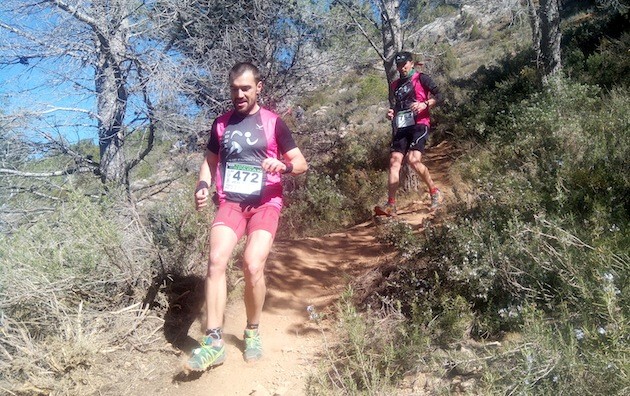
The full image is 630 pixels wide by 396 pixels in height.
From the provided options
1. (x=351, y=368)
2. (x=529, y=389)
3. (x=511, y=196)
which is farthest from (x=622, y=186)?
(x=351, y=368)

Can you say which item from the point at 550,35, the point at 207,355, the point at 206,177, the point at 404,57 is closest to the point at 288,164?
the point at 206,177

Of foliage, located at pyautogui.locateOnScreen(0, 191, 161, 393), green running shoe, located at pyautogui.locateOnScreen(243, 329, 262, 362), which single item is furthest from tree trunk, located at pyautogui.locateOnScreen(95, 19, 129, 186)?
green running shoe, located at pyautogui.locateOnScreen(243, 329, 262, 362)

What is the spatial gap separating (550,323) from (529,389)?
1.47 ft

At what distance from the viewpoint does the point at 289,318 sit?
3.78 meters

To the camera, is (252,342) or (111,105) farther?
(111,105)

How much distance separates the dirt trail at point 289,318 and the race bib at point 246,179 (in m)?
1.03

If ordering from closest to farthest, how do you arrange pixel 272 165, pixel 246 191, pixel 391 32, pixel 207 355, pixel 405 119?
pixel 207 355 → pixel 272 165 → pixel 246 191 → pixel 405 119 → pixel 391 32

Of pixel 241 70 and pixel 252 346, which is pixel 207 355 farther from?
pixel 241 70

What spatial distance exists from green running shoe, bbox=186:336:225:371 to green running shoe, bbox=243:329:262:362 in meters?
0.18

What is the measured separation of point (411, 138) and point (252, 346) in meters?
3.18

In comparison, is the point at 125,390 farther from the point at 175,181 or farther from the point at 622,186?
the point at 175,181

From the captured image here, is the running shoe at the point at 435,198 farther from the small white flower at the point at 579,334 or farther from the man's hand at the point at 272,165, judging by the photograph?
the small white flower at the point at 579,334

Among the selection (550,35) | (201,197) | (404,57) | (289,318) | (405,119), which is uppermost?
(550,35)

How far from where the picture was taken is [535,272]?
2.91 m
